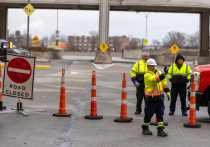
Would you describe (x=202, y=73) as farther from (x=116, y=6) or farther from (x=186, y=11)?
(x=186, y=11)

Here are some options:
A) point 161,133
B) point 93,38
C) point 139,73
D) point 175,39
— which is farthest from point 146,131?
point 93,38

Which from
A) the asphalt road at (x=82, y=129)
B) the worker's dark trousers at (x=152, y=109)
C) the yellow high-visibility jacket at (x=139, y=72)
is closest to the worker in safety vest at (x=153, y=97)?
the worker's dark trousers at (x=152, y=109)

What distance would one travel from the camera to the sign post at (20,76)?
10891 millimetres

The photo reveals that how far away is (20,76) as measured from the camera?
10906 millimetres

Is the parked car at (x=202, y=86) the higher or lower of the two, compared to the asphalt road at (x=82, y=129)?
higher

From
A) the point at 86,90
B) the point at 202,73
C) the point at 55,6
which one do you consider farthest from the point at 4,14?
the point at 202,73

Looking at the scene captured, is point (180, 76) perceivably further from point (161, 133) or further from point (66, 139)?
point (66, 139)

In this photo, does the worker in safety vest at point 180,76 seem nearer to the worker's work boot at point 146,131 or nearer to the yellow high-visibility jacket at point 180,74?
the yellow high-visibility jacket at point 180,74

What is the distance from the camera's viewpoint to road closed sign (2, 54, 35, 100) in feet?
35.7

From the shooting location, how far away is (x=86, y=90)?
18141 mm

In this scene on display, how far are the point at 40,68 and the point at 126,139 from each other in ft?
80.0

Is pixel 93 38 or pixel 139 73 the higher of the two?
pixel 93 38

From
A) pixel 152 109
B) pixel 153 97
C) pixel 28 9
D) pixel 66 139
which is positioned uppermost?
pixel 28 9

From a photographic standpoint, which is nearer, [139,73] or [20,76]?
[20,76]
